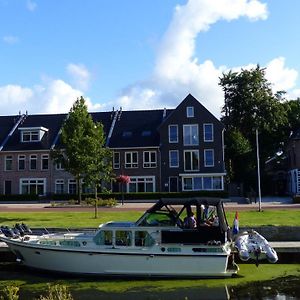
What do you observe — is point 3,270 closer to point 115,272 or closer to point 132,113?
point 115,272

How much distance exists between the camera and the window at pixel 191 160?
5938 centimetres

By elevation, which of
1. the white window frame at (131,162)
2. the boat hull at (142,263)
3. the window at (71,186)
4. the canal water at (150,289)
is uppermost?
the white window frame at (131,162)

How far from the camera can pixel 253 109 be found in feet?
238

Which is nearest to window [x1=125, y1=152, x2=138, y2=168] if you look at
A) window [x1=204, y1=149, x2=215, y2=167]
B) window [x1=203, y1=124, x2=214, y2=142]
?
window [x1=204, y1=149, x2=215, y2=167]

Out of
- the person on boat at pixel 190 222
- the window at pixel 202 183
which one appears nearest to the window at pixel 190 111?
the window at pixel 202 183

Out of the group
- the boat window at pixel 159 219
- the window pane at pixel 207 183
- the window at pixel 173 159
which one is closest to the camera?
the boat window at pixel 159 219

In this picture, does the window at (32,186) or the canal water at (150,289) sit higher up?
the window at (32,186)

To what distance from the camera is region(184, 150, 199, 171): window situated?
2338 inches

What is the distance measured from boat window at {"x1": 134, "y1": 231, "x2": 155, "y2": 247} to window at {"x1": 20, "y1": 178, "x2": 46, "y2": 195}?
4402 centimetres

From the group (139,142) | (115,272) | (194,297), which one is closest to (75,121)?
(139,142)

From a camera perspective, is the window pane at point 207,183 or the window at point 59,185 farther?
the window at point 59,185

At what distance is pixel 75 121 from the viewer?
164ft

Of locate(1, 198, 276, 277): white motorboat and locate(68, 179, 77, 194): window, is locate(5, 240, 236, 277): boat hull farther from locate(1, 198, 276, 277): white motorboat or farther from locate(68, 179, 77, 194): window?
locate(68, 179, 77, 194): window

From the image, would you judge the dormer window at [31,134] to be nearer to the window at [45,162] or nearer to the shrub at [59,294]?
the window at [45,162]
